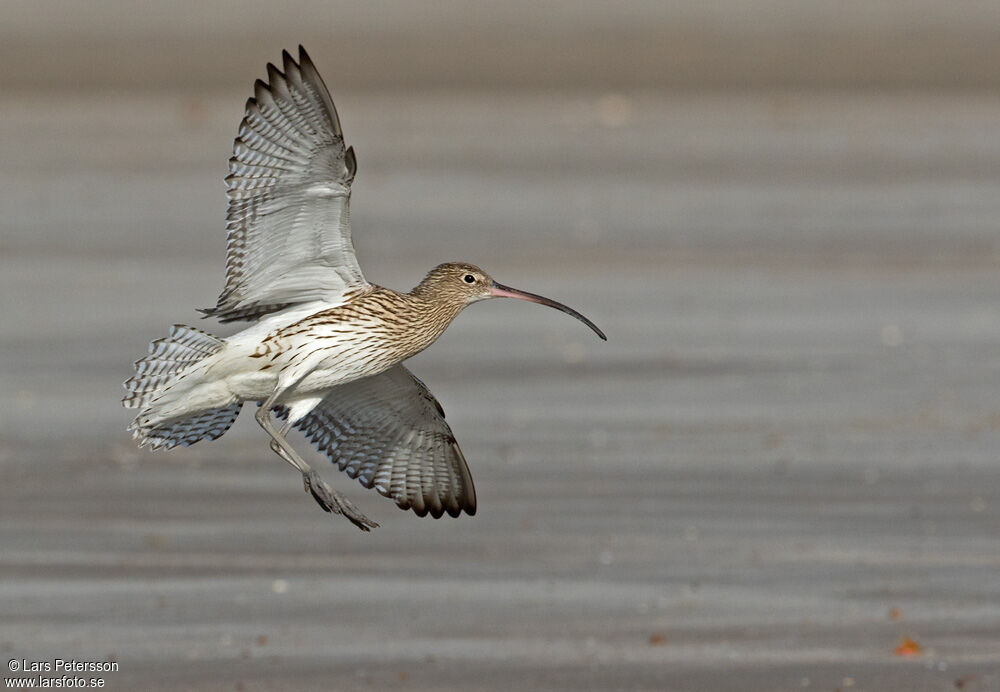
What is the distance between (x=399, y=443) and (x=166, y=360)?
Result: 114cm

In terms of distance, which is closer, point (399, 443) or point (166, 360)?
point (166, 360)

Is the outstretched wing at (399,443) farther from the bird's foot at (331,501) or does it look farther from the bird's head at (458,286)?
the bird's foot at (331,501)

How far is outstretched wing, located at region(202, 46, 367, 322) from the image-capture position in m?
8.46

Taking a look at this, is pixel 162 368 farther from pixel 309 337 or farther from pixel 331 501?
pixel 331 501

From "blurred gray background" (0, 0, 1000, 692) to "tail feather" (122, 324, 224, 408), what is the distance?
128 cm

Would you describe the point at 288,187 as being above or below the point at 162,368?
above

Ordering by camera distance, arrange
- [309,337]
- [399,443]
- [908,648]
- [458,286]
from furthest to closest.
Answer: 1. [908,648]
2. [399,443]
3. [458,286]
4. [309,337]

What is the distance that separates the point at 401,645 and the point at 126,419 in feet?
15.3

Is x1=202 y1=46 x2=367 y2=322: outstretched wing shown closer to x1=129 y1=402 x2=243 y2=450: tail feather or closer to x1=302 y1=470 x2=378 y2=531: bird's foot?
x1=129 y1=402 x2=243 y2=450: tail feather

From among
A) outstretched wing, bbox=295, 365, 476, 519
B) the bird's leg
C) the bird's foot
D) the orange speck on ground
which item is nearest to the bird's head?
outstretched wing, bbox=295, 365, 476, 519

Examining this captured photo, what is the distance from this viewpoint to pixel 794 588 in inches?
420

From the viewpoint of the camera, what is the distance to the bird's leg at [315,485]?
28.5ft

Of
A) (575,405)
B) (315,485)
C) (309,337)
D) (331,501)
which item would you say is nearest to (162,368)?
(309,337)

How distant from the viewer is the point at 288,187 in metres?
8.54
